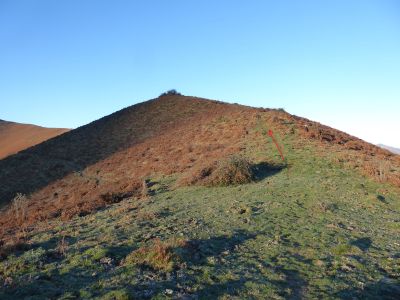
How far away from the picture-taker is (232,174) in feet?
66.3

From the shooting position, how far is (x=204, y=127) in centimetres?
3728

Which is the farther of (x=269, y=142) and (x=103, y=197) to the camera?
(x=269, y=142)

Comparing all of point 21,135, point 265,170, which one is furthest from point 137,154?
point 21,135

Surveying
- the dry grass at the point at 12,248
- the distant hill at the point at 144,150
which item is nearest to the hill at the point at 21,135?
the distant hill at the point at 144,150

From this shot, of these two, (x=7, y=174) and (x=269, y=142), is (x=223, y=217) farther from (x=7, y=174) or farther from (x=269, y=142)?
(x=7, y=174)

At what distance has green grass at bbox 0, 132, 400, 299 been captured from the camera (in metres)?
7.98

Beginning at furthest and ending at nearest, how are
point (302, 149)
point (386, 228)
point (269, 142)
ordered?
point (269, 142) → point (302, 149) → point (386, 228)

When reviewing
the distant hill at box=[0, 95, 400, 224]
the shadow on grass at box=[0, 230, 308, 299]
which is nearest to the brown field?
the distant hill at box=[0, 95, 400, 224]

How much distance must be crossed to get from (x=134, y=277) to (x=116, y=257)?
1.40m

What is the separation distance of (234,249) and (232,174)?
9.92 meters

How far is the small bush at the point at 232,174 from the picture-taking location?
19969mm

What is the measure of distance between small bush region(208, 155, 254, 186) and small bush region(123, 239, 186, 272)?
33.6 feet

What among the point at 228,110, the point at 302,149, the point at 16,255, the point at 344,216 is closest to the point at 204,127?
the point at 228,110

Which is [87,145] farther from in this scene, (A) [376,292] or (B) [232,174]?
(A) [376,292]
